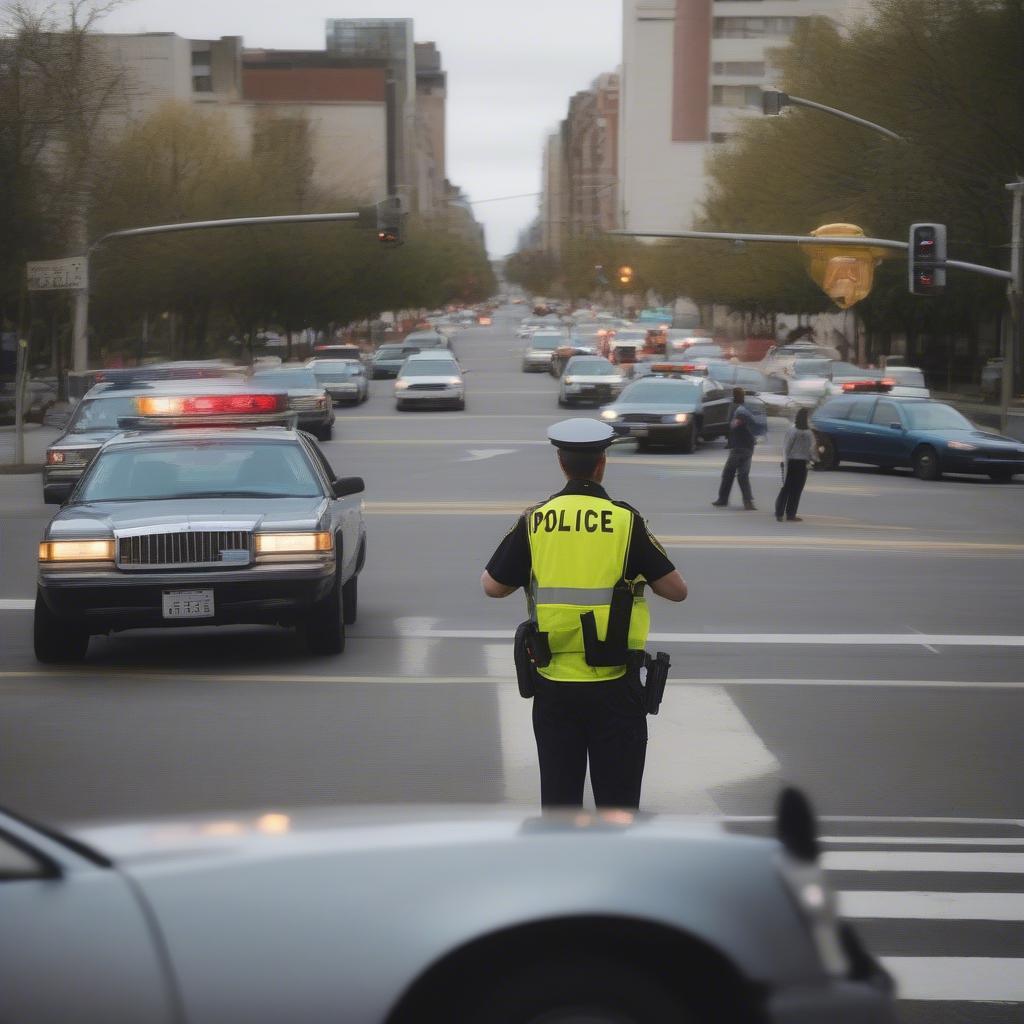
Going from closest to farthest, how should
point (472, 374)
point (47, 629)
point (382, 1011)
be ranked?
point (382, 1011) < point (47, 629) < point (472, 374)

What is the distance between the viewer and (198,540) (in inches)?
465

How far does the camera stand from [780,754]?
379 inches

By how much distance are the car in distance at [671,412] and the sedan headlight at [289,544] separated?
23.1m

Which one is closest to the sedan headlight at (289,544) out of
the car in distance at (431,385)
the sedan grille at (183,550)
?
the sedan grille at (183,550)

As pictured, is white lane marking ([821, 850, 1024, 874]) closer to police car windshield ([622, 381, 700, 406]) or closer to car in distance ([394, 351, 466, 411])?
police car windshield ([622, 381, 700, 406])

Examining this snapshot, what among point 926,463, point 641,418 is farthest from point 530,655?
point 641,418

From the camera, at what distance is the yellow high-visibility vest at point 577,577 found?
6113mm

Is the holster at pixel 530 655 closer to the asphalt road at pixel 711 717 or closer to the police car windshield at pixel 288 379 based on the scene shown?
the asphalt road at pixel 711 717

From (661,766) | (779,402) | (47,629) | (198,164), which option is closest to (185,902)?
(661,766)

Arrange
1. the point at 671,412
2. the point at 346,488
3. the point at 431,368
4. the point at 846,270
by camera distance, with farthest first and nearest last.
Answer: the point at 846,270 → the point at 431,368 → the point at 671,412 → the point at 346,488

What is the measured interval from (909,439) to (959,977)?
2645cm

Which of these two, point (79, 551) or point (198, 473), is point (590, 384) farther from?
point (79, 551)

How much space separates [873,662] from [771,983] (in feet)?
31.1

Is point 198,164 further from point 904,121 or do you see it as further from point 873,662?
point 873,662
